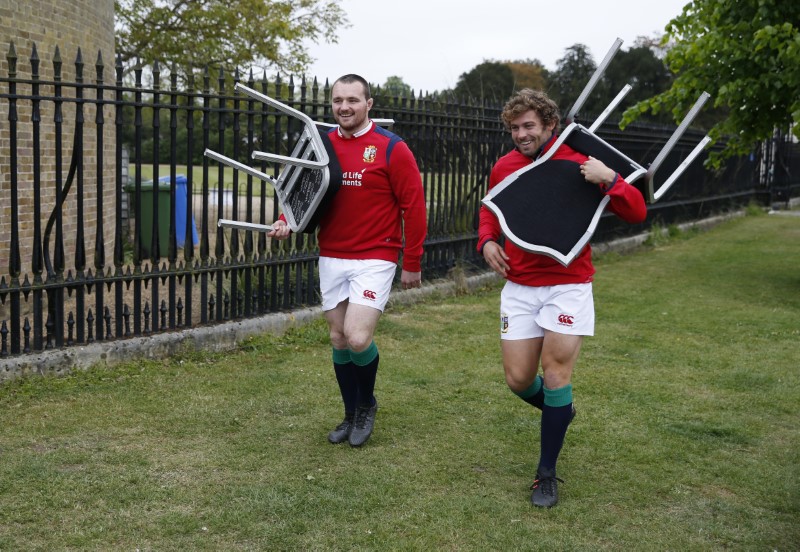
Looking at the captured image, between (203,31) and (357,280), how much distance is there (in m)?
19.6

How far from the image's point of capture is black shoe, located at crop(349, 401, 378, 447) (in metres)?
5.18

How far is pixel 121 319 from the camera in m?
6.66

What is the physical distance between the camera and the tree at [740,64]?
9.98m

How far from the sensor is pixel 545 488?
4.46 meters

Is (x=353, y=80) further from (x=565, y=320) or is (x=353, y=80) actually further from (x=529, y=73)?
(x=529, y=73)

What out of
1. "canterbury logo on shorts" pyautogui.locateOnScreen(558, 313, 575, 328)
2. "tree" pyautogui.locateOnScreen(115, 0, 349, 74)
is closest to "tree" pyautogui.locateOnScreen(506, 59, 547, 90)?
"tree" pyautogui.locateOnScreen(115, 0, 349, 74)

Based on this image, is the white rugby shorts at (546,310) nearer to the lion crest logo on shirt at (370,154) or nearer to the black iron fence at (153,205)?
the lion crest logo on shirt at (370,154)

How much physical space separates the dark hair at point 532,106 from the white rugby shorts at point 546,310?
0.80 meters

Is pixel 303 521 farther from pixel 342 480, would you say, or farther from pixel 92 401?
pixel 92 401

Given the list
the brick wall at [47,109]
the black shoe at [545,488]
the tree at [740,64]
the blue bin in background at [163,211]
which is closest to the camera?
the black shoe at [545,488]

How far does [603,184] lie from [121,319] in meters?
3.91

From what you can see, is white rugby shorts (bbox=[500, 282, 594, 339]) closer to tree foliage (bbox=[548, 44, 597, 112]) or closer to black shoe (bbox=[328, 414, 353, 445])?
black shoe (bbox=[328, 414, 353, 445])

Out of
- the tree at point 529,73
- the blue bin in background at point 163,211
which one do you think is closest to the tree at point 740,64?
the blue bin in background at point 163,211

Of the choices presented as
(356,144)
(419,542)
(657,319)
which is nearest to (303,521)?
(419,542)
